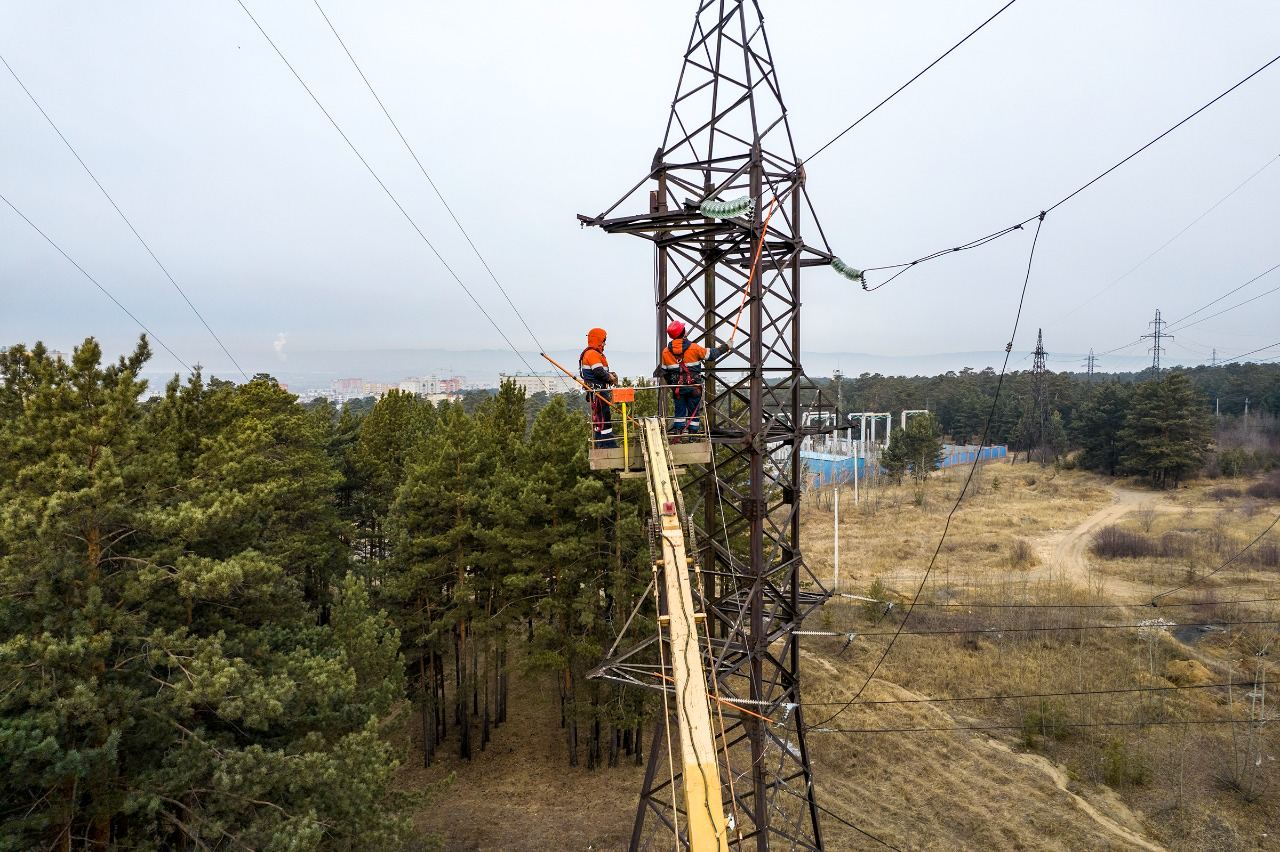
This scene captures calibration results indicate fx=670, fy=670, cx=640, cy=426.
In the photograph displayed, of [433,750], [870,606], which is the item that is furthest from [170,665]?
[870,606]

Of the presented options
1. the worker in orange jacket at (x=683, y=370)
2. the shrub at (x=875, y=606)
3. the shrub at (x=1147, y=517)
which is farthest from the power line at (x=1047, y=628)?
the worker in orange jacket at (x=683, y=370)

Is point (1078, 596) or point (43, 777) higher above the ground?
point (43, 777)

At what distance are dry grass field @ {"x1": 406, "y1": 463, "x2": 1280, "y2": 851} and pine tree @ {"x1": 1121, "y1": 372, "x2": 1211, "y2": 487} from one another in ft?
55.7

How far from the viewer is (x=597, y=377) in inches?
349

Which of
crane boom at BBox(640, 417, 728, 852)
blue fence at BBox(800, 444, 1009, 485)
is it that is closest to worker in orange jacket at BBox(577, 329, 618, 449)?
crane boom at BBox(640, 417, 728, 852)

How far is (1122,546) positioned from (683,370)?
34.6 m

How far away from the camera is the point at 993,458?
70.8 meters

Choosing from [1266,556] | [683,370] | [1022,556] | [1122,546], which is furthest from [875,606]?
[683,370]

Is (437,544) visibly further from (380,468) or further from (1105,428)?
(1105,428)

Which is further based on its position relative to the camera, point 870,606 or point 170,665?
point 870,606

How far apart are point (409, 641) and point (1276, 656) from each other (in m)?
26.7

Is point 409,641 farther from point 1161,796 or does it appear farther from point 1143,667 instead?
point 1143,667

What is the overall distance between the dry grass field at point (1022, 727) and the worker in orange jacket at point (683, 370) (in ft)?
34.0

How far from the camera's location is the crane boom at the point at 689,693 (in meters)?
4.09
